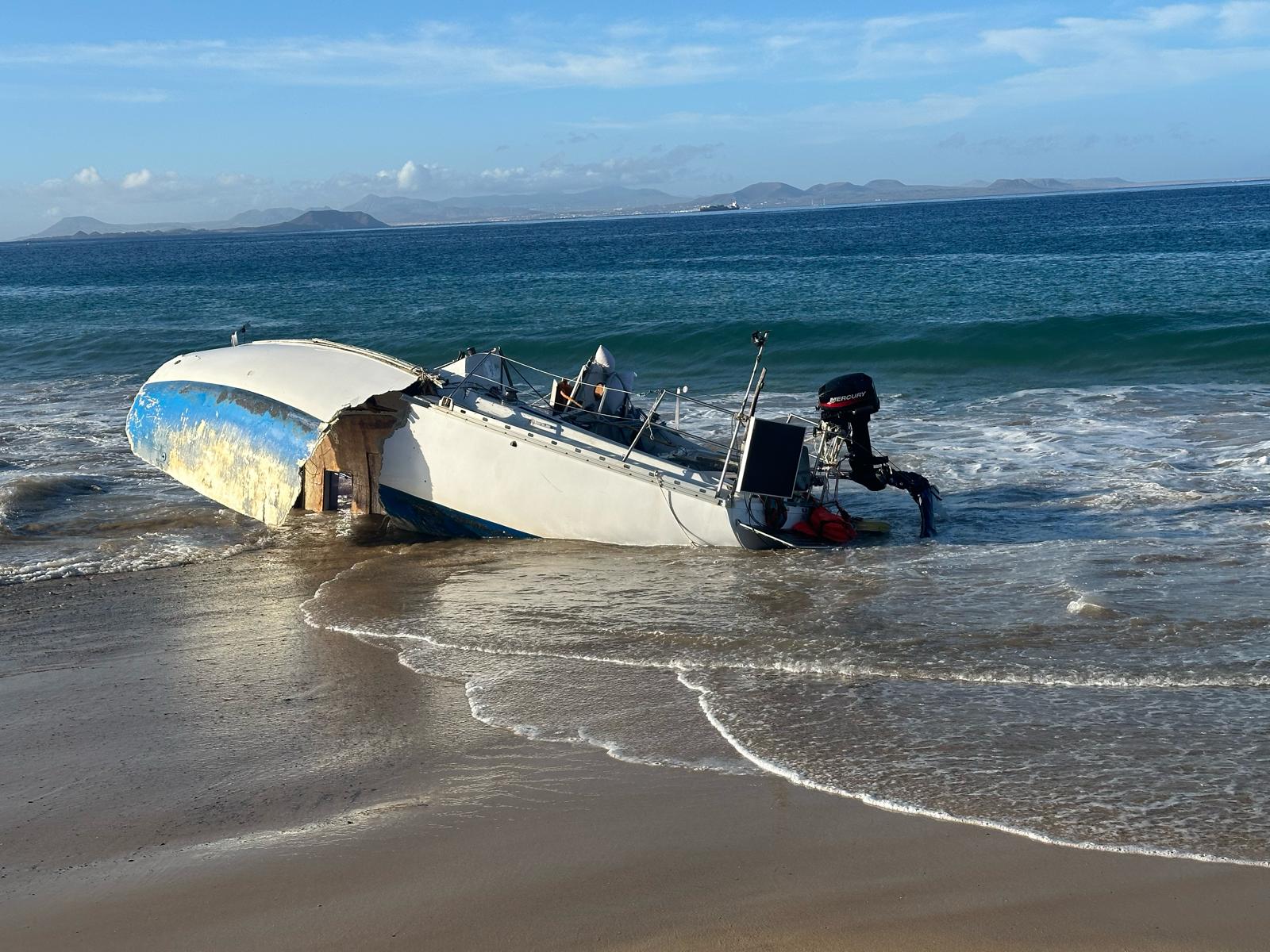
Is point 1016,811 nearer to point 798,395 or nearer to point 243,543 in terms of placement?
point 243,543

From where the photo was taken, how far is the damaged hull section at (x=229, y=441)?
10.6 meters

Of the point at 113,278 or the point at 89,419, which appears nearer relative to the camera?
the point at 89,419

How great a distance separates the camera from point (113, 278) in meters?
67.6

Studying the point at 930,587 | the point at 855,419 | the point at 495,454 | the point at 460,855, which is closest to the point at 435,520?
the point at 495,454

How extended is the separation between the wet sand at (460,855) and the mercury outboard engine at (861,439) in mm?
4908

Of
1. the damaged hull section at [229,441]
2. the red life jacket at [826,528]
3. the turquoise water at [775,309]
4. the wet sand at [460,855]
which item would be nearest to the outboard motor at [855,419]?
the red life jacket at [826,528]

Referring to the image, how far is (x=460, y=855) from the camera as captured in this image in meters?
4.75

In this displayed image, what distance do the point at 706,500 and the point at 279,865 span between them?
18.1 feet

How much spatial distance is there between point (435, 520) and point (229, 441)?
221cm

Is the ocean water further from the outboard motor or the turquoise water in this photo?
the outboard motor

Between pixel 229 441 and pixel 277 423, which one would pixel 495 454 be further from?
pixel 229 441

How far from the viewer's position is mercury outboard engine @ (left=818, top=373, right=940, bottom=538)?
1027cm

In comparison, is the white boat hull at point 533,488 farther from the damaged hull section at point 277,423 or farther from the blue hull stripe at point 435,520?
the damaged hull section at point 277,423

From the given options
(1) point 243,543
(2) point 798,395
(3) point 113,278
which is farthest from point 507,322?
(3) point 113,278
